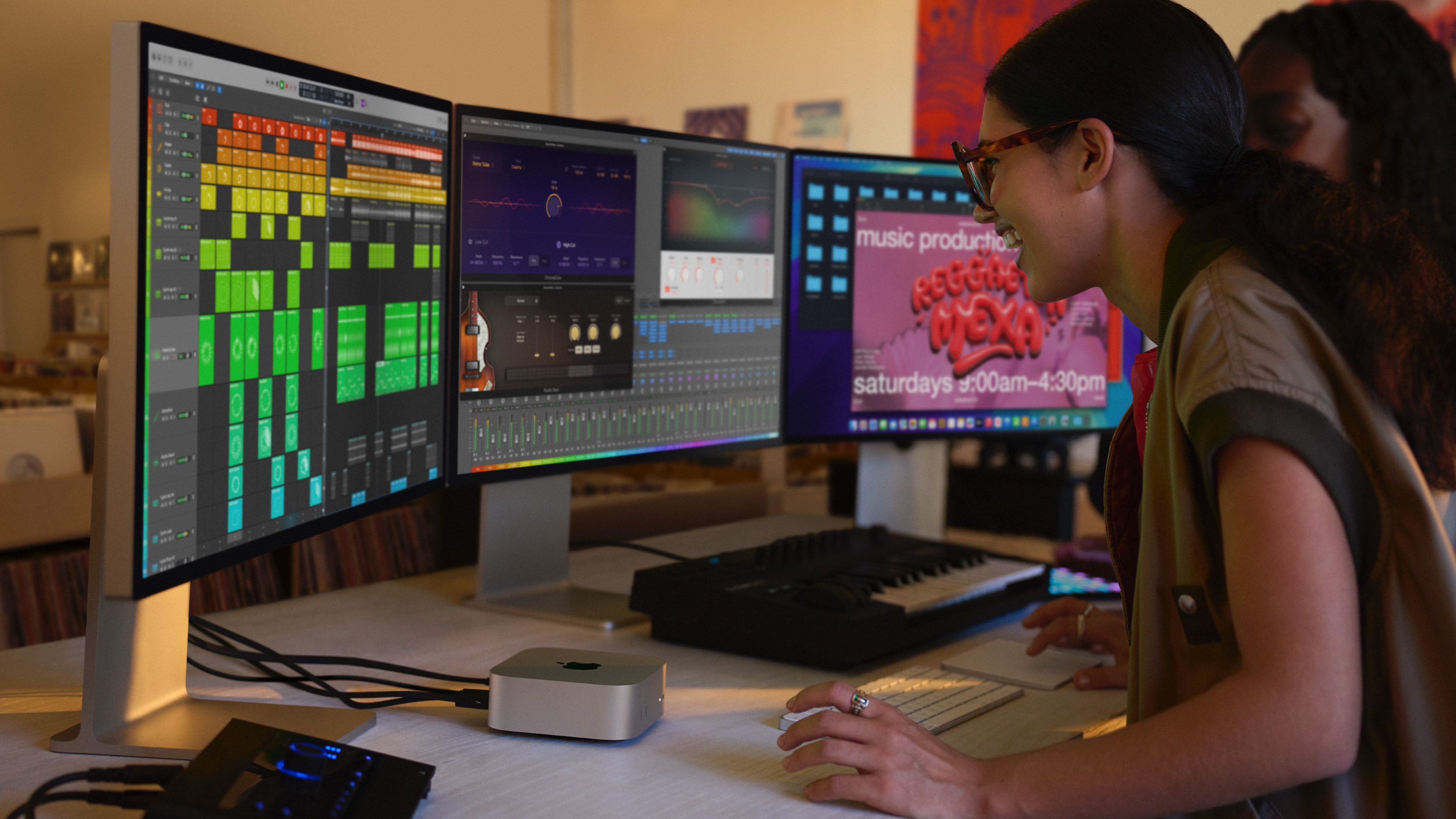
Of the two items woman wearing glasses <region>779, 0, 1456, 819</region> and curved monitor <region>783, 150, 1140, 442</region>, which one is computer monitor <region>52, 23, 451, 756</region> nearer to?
woman wearing glasses <region>779, 0, 1456, 819</region>

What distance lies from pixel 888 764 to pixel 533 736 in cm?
32

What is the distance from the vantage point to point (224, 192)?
2.85 ft

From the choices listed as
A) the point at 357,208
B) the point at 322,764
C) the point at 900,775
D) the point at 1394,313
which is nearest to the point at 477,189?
the point at 357,208

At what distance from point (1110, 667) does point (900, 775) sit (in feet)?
1.48

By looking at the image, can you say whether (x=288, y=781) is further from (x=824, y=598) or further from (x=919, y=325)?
(x=919, y=325)

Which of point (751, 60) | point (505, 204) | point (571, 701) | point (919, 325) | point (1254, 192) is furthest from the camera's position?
point (751, 60)

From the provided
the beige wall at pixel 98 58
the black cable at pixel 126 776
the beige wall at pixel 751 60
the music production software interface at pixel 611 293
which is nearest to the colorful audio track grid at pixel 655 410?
the music production software interface at pixel 611 293

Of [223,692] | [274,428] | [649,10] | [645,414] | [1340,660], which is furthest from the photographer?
[649,10]

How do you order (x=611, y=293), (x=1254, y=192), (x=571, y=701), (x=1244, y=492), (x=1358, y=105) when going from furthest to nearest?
(x=1358, y=105), (x=611, y=293), (x=571, y=701), (x=1254, y=192), (x=1244, y=492)

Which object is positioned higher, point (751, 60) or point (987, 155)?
point (751, 60)

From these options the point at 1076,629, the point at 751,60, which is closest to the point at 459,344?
the point at 1076,629

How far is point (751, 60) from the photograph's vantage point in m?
4.61

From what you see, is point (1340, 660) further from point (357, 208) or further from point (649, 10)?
point (649, 10)

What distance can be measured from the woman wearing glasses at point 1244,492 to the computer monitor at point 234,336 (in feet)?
1.53
